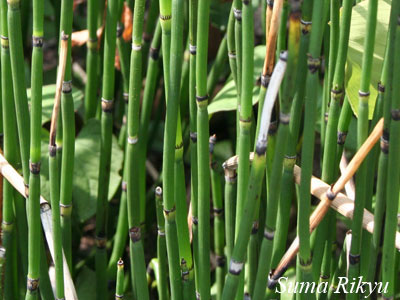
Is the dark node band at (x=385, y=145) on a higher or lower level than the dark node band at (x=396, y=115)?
lower

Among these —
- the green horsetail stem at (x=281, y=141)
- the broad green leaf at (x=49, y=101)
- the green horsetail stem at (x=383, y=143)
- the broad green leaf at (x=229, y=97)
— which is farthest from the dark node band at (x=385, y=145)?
the broad green leaf at (x=49, y=101)

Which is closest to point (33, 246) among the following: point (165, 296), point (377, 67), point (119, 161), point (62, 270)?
point (62, 270)

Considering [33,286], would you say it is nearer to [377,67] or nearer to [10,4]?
[10,4]

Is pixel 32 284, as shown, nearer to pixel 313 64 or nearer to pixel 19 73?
pixel 19 73

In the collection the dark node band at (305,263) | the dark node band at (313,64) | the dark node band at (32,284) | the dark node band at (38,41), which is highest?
the dark node band at (313,64)

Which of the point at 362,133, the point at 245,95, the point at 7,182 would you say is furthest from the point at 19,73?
the point at 362,133

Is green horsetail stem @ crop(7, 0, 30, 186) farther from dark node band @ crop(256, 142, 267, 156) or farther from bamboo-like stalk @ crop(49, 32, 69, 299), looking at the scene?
dark node band @ crop(256, 142, 267, 156)

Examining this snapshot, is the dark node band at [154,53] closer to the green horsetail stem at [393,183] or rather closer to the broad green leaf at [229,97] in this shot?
the broad green leaf at [229,97]
